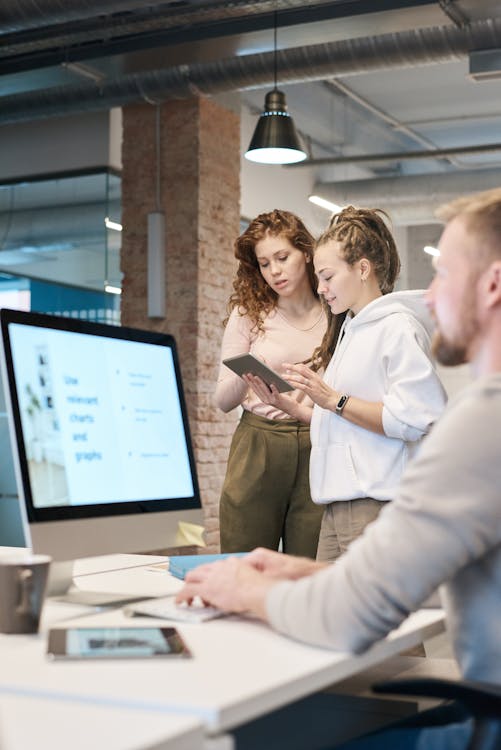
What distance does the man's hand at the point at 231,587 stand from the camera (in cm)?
152

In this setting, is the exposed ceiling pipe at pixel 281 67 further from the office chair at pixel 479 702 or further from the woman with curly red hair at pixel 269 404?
the office chair at pixel 479 702

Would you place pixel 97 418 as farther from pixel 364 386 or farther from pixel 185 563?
pixel 364 386

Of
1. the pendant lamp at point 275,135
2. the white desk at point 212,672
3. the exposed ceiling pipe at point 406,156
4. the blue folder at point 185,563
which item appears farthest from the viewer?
the exposed ceiling pipe at point 406,156

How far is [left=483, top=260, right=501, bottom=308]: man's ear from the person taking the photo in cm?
138

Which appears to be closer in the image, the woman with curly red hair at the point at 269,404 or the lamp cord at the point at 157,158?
the woman with curly red hair at the point at 269,404

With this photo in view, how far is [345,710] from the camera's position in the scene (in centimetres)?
184

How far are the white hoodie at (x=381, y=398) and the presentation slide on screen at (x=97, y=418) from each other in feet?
2.45

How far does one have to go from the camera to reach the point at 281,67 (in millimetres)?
6172

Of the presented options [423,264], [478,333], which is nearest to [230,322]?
[478,333]

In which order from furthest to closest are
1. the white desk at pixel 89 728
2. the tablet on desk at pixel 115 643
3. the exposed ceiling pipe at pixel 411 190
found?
the exposed ceiling pipe at pixel 411 190 < the tablet on desk at pixel 115 643 < the white desk at pixel 89 728

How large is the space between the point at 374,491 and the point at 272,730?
0.92m

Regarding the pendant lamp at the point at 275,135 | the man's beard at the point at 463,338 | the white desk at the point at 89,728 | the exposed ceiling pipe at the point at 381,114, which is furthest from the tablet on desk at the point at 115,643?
the exposed ceiling pipe at the point at 381,114

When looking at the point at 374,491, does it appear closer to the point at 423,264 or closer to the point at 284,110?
the point at 284,110

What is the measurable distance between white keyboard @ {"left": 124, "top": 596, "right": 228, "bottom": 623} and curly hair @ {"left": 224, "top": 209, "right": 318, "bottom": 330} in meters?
1.74
